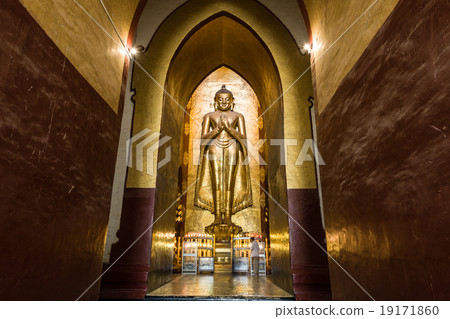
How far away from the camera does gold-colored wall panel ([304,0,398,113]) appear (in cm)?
202

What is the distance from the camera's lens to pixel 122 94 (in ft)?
10.8

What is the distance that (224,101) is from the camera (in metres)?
6.61

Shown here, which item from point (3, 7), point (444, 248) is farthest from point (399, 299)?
point (3, 7)

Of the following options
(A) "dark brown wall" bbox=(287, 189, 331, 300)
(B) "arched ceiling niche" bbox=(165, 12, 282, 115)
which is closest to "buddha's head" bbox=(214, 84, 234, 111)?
(B) "arched ceiling niche" bbox=(165, 12, 282, 115)

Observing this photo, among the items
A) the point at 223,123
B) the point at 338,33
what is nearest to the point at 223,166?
the point at 223,123

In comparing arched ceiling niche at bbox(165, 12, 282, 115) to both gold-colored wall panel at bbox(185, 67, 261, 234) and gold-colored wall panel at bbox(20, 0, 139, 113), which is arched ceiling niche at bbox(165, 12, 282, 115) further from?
gold-colored wall panel at bbox(20, 0, 139, 113)

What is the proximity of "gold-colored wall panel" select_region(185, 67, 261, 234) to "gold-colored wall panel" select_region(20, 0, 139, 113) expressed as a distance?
181 inches

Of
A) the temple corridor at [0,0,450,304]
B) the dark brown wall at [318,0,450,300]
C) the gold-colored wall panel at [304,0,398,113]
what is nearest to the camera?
the dark brown wall at [318,0,450,300]

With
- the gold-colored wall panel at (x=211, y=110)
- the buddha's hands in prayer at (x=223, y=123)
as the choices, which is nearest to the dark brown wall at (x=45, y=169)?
the buddha's hands in prayer at (x=223, y=123)

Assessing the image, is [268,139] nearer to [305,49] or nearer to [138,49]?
[305,49]

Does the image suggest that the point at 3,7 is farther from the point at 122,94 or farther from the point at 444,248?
the point at 444,248

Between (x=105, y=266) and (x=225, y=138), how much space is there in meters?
3.65

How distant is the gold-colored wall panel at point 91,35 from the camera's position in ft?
6.66

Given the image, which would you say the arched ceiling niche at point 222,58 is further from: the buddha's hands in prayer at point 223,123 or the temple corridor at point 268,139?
the buddha's hands in prayer at point 223,123
